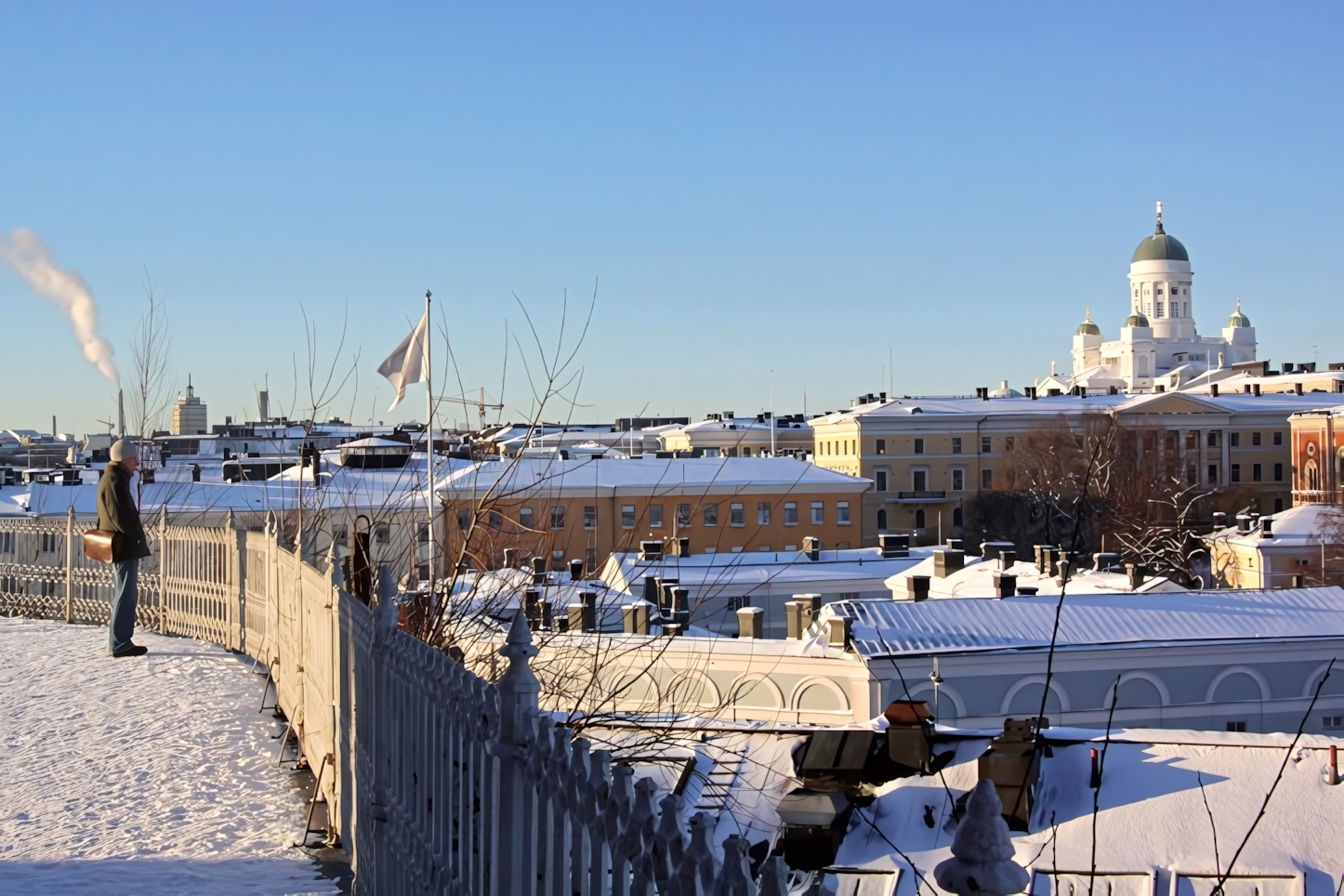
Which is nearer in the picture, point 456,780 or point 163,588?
point 456,780

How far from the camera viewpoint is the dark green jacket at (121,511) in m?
10.9

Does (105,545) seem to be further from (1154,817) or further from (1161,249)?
(1161,249)

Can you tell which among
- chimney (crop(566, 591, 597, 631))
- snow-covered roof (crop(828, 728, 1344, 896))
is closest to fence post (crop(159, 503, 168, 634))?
chimney (crop(566, 591, 597, 631))

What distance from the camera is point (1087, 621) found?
2616cm

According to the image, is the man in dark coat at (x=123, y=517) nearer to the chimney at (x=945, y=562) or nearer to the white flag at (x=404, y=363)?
the white flag at (x=404, y=363)

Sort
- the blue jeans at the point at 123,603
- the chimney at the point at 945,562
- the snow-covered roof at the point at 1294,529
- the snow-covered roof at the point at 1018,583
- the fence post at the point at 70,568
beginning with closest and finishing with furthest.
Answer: the blue jeans at the point at 123,603 < the fence post at the point at 70,568 < the snow-covered roof at the point at 1018,583 < the chimney at the point at 945,562 < the snow-covered roof at the point at 1294,529

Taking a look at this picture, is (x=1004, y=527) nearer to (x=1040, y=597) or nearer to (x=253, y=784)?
(x=1040, y=597)

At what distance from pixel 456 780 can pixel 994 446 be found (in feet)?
245

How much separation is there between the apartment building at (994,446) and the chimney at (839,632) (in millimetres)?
47086

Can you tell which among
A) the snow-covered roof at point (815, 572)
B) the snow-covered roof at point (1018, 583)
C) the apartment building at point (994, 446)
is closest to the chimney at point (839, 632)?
the snow-covered roof at point (1018, 583)

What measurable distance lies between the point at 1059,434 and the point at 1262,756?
59.5 metres

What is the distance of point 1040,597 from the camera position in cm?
2733

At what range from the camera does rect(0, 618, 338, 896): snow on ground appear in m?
5.78

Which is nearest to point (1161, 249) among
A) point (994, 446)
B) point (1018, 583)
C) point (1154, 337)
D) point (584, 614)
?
point (1154, 337)
